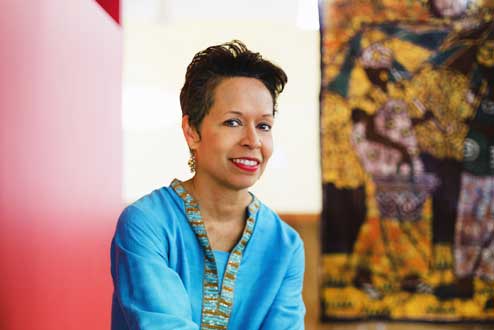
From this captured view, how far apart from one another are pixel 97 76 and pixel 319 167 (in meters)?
1.37

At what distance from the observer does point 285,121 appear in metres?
3.65

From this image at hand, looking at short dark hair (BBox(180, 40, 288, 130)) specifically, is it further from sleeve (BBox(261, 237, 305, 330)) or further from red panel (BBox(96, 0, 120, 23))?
red panel (BBox(96, 0, 120, 23))

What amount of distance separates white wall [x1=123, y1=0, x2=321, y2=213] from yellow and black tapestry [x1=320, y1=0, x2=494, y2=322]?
0.10 m

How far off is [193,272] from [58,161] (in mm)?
1008

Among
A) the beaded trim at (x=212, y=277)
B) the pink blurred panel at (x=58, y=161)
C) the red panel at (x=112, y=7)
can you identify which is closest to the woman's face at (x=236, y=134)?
the beaded trim at (x=212, y=277)

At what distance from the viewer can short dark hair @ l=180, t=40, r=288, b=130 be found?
171cm

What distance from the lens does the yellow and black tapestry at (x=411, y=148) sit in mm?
3627

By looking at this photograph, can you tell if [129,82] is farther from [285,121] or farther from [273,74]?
[273,74]

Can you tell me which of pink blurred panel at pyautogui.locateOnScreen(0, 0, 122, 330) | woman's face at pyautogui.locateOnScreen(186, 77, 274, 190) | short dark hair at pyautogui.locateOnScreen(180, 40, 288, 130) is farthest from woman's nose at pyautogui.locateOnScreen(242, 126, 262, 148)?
pink blurred panel at pyautogui.locateOnScreen(0, 0, 122, 330)

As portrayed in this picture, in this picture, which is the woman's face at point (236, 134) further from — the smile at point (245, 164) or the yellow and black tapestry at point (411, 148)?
the yellow and black tapestry at point (411, 148)

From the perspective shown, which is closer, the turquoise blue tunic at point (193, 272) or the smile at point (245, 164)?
the turquoise blue tunic at point (193, 272)

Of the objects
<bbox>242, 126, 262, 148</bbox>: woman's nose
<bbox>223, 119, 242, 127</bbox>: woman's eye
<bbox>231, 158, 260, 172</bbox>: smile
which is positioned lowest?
<bbox>231, 158, 260, 172</bbox>: smile

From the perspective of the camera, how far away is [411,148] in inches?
143

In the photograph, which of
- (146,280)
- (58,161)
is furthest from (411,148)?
(146,280)
